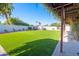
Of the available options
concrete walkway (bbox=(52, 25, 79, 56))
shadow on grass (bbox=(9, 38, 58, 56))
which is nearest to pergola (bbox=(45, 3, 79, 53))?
concrete walkway (bbox=(52, 25, 79, 56))

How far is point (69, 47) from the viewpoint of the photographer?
3234 millimetres

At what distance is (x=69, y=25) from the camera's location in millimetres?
3256

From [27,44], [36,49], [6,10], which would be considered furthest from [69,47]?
[6,10]

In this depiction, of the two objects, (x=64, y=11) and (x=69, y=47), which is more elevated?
(x=64, y=11)

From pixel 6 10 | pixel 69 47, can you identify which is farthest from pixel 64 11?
pixel 6 10

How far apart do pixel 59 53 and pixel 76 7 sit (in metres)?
0.60

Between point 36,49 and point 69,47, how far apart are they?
0.41 m

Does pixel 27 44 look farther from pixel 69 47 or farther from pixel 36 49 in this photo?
pixel 69 47

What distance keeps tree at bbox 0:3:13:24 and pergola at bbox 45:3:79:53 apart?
17.7 inches

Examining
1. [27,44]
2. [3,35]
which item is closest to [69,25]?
[27,44]

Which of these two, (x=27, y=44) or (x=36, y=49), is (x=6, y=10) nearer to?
(x=27, y=44)

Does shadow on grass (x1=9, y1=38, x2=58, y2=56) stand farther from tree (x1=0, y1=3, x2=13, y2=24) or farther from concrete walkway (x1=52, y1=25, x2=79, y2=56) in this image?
tree (x1=0, y1=3, x2=13, y2=24)

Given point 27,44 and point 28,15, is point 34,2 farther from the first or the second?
point 27,44

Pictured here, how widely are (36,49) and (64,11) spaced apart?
1.92 ft
